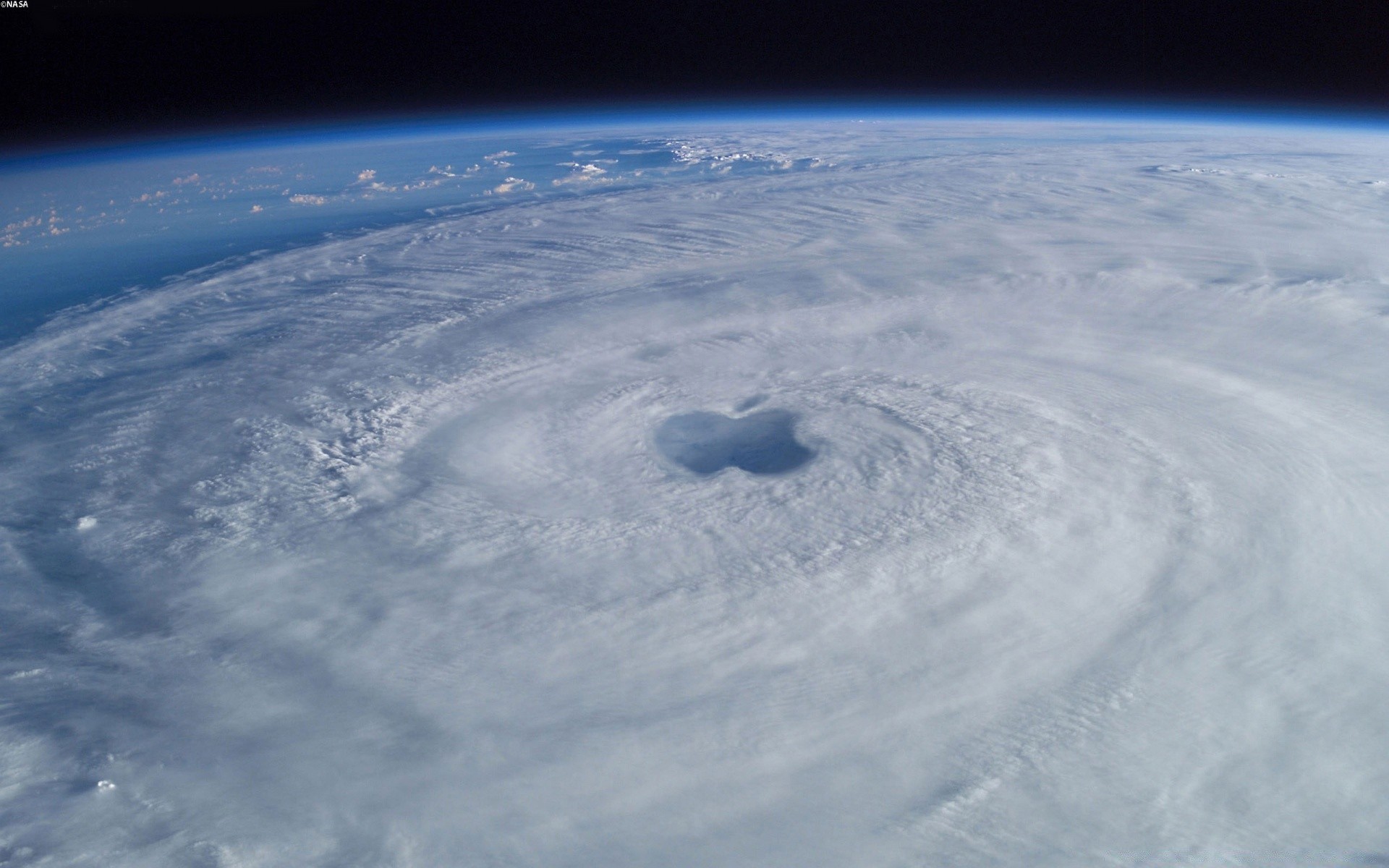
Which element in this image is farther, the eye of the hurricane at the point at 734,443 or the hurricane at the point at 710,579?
the eye of the hurricane at the point at 734,443

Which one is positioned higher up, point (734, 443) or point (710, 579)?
point (734, 443)

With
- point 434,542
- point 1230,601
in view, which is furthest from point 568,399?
point 1230,601

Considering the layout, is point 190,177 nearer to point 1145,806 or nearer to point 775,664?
point 775,664

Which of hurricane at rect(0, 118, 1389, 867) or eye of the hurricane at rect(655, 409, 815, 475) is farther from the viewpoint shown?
eye of the hurricane at rect(655, 409, 815, 475)

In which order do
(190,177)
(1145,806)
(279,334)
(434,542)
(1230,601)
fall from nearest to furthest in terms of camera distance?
(1145,806)
(1230,601)
(434,542)
(279,334)
(190,177)
